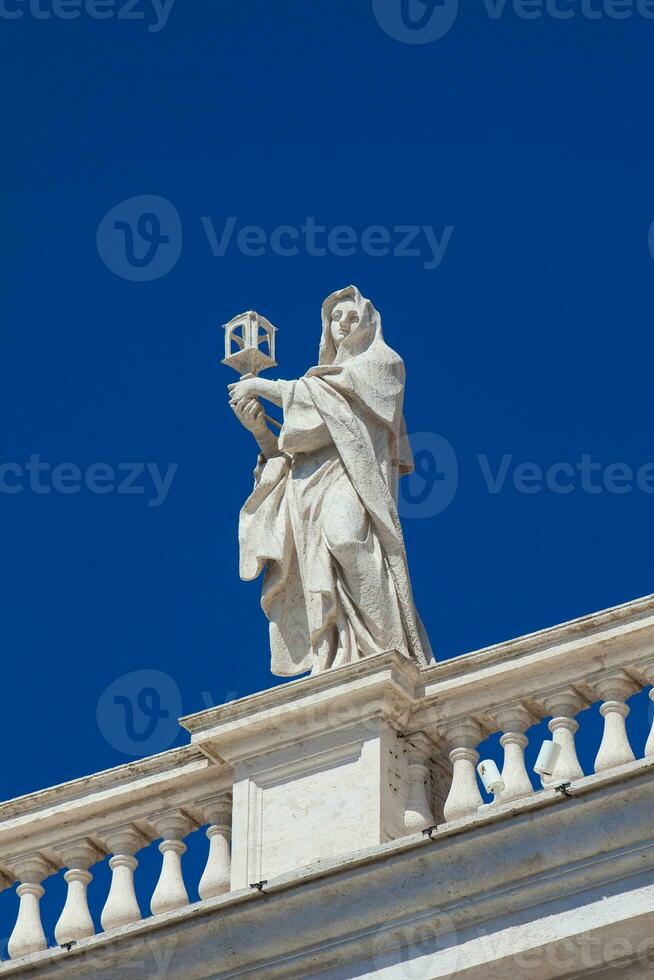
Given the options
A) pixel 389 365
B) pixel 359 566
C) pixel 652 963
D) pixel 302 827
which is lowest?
pixel 652 963

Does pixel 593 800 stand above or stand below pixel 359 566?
below

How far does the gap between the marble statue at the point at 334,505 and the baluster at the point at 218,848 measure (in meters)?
1.03

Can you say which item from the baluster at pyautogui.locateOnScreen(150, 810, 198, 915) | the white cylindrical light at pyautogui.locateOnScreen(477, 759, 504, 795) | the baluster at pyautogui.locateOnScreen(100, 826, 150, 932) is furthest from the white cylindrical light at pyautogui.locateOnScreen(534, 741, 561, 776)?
the baluster at pyautogui.locateOnScreen(100, 826, 150, 932)

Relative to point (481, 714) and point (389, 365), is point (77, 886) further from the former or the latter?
point (389, 365)

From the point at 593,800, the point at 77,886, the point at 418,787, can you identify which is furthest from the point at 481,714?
the point at 77,886

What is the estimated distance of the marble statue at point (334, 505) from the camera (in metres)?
16.6

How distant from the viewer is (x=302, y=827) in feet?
51.5

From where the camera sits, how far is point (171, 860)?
16.3 meters

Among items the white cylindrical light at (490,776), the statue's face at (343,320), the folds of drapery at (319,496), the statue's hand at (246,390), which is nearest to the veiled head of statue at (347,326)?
the statue's face at (343,320)

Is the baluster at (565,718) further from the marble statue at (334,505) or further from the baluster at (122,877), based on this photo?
the baluster at (122,877)

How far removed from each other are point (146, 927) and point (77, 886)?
5.34 feet

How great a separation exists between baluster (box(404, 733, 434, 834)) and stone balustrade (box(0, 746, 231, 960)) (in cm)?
123

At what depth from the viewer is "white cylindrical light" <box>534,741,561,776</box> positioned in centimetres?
1509

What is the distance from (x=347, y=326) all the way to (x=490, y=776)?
4024 millimetres
